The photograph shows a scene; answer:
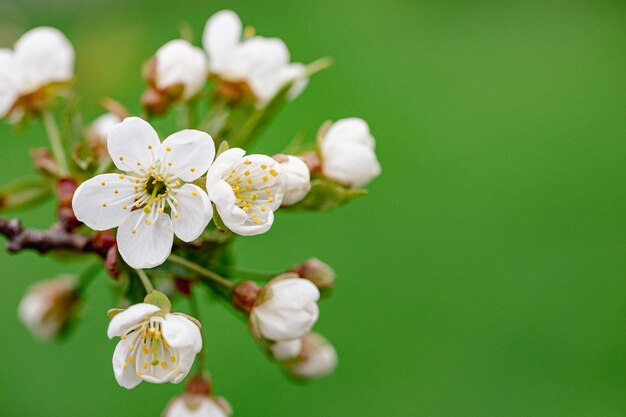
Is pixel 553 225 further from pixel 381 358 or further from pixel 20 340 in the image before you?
pixel 20 340

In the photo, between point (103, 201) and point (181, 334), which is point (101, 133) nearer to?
point (103, 201)

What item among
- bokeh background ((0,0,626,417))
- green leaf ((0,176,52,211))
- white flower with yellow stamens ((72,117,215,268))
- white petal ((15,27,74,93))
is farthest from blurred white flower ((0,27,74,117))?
bokeh background ((0,0,626,417))

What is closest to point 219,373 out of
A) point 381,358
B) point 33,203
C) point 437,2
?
point 381,358

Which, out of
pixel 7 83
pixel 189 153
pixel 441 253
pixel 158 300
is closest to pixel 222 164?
pixel 189 153

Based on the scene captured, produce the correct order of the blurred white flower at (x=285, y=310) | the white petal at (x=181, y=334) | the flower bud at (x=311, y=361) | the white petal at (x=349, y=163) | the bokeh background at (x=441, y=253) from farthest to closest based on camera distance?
1. the bokeh background at (x=441, y=253)
2. the flower bud at (x=311, y=361)
3. the white petal at (x=349, y=163)
4. the blurred white flower at (x=285, y=310)
5. the white petal at (x=181, y=334)

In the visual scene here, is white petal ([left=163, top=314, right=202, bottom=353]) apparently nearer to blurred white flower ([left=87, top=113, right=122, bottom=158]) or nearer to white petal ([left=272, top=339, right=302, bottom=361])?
white petal ([left=272, top=339, right=302, bottom=361])

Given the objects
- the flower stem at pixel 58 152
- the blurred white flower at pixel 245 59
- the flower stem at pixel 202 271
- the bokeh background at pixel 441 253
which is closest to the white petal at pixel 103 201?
the flower stem at pixel 202 271

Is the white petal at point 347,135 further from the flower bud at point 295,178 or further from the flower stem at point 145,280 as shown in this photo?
the flower stem at point 145,280
